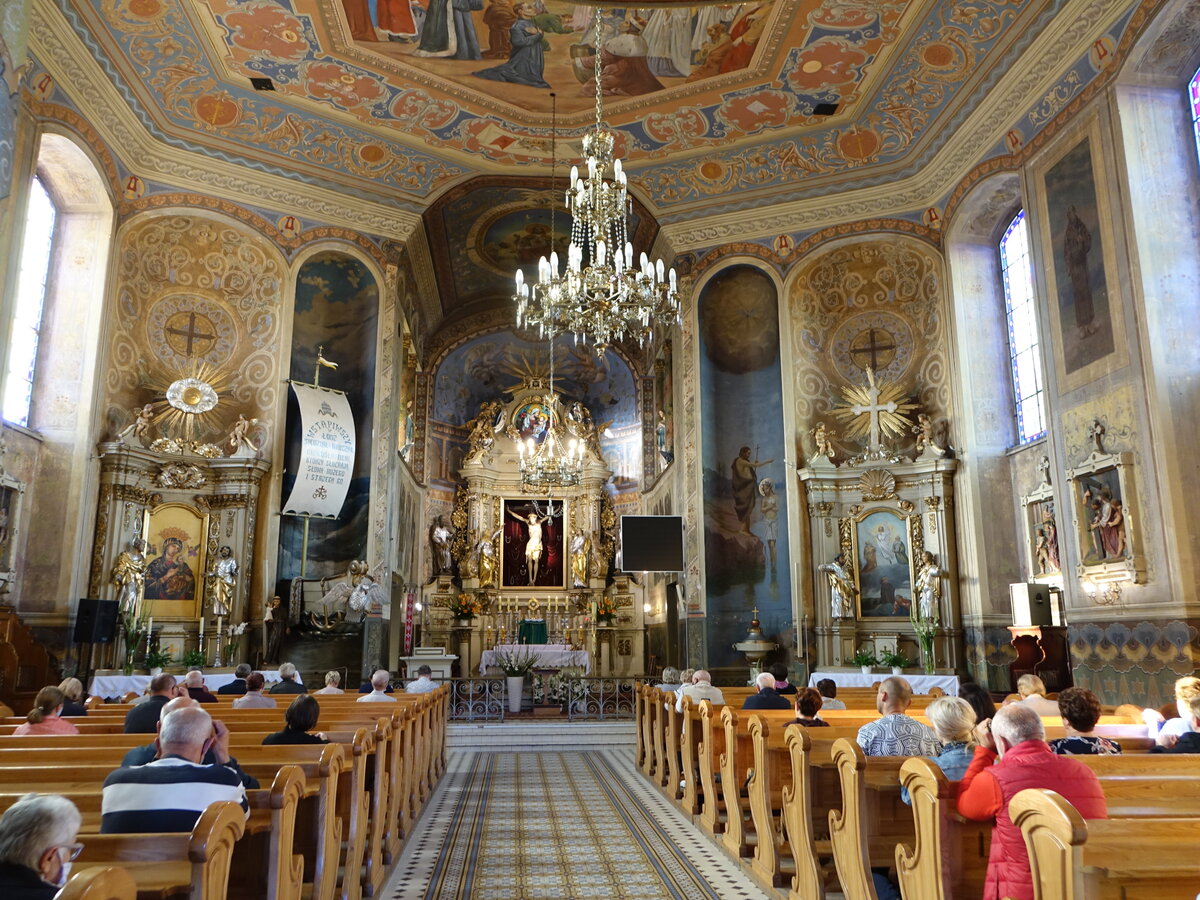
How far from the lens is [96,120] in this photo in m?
11.7

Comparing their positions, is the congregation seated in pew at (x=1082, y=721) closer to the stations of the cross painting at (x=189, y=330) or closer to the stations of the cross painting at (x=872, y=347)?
the stations of the cross painting at (x=872, y=347)

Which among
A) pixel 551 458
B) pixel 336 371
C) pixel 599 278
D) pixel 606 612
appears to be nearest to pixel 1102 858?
pixel 599 278

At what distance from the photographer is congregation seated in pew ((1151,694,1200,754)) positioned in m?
4.25

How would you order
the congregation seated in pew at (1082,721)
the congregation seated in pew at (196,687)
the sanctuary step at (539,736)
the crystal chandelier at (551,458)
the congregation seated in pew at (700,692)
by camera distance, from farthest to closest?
1. the crystal chandelier at (551,458)
2. the sanctuary step at (539,736)
3. the congregation seated in pew at (700,692)
4. the congregation seated in pew at (196,687)
5. the congregation seated in pew at (1082,721)

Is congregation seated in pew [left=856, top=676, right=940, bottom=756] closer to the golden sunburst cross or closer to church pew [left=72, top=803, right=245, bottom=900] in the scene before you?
church pew [left=72, top=803, right=245, bottom=900]

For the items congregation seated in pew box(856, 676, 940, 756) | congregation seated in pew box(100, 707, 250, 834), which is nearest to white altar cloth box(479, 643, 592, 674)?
congregation seated in pew box(856, 676, 940, 756)

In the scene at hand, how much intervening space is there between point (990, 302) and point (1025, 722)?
12.0 meters

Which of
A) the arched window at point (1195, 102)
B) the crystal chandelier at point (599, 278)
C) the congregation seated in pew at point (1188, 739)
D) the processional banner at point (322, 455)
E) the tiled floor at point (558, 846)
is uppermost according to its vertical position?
the arched window at point (1195, 102)

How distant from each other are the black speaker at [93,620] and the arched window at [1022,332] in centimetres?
1225

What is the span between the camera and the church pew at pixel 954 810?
3.04 m

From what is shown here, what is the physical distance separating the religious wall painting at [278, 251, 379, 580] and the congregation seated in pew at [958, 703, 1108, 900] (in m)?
12.0

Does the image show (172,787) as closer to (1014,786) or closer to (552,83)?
(1014,786)

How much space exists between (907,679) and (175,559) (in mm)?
10418

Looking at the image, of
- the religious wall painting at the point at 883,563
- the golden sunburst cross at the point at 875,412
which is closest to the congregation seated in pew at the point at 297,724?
the religious wall painting at the point at 883,563
